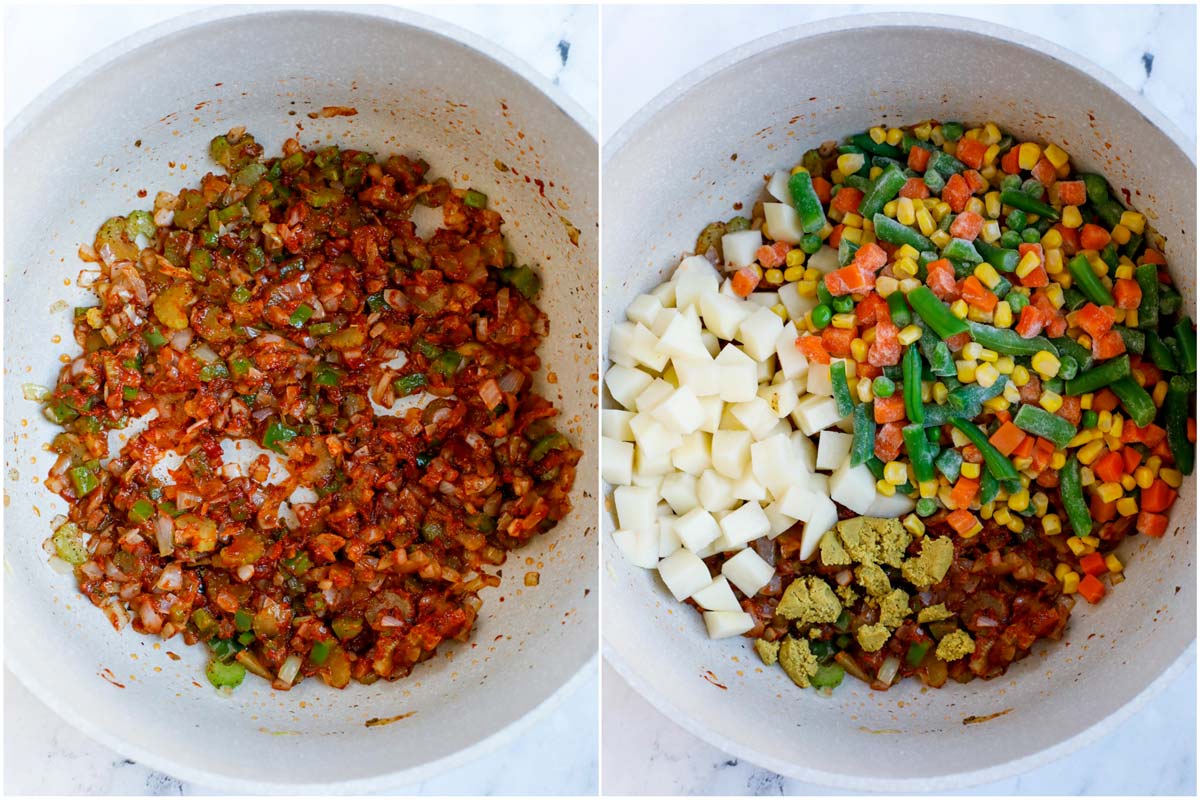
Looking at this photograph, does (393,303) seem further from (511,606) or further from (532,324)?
(511,606)

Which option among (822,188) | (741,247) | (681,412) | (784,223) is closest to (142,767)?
(681,412)

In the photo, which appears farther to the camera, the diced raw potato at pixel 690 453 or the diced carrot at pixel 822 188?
the diced carrot at pixel 822 188

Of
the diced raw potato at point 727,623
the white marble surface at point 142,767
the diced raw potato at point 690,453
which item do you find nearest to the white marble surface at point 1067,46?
the white marble surface at point 142,767

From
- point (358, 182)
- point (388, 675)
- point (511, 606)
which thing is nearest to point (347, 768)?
point (388, 675)

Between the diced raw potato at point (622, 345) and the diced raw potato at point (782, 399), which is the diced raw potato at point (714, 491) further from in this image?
the diced raw potato at point (622, 345)

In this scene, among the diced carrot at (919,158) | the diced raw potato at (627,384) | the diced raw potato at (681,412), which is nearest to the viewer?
the diced raw potato at (681,412)

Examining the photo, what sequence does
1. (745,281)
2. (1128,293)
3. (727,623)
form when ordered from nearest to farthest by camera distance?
(1128,293) → (727,623) → (745,281)

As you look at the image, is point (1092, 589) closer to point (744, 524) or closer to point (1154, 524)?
point (1154, 524)
